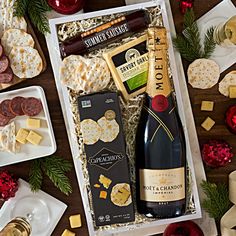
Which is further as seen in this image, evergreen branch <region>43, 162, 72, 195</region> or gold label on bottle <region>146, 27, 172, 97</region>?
evergreen branch <region>43, 162, 72, 195</region>

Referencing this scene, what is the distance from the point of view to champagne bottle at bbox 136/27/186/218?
52.0 inches

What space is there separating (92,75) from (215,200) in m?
0.45

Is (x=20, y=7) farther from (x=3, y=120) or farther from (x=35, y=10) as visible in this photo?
(x=3, y=120)

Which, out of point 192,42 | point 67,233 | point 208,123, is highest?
point 192,42

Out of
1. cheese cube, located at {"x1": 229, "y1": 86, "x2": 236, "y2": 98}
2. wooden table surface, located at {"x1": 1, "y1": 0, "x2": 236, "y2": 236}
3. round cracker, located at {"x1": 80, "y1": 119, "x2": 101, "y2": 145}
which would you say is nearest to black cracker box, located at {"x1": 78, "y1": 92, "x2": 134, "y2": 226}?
round cracker, located at {"x1": 80, "y1": 119, "x2": 101, "y2": 145}

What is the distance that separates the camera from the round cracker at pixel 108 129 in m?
1.33

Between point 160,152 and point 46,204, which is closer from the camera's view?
point 160,152

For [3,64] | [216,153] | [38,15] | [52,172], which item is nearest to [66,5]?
[38,15]

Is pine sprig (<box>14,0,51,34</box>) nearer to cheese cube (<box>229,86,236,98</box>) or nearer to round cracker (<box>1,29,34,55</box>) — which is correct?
round cracker (<box>1,29,34,55</box>)

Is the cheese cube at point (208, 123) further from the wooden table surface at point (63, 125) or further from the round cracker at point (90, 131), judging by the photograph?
the round cracker at point (90, 131)

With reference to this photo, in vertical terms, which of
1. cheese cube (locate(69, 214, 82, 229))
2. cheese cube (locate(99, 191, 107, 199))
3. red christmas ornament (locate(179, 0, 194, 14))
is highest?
red christmas ornament (locate(179, 0, 194, 14))

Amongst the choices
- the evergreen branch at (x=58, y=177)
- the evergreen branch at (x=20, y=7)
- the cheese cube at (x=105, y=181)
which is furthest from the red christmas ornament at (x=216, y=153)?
the evergreen branch at (x=20, y=7)

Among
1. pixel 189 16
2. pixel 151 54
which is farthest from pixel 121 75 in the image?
pixel 189 16

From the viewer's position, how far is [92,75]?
4.43 ft
